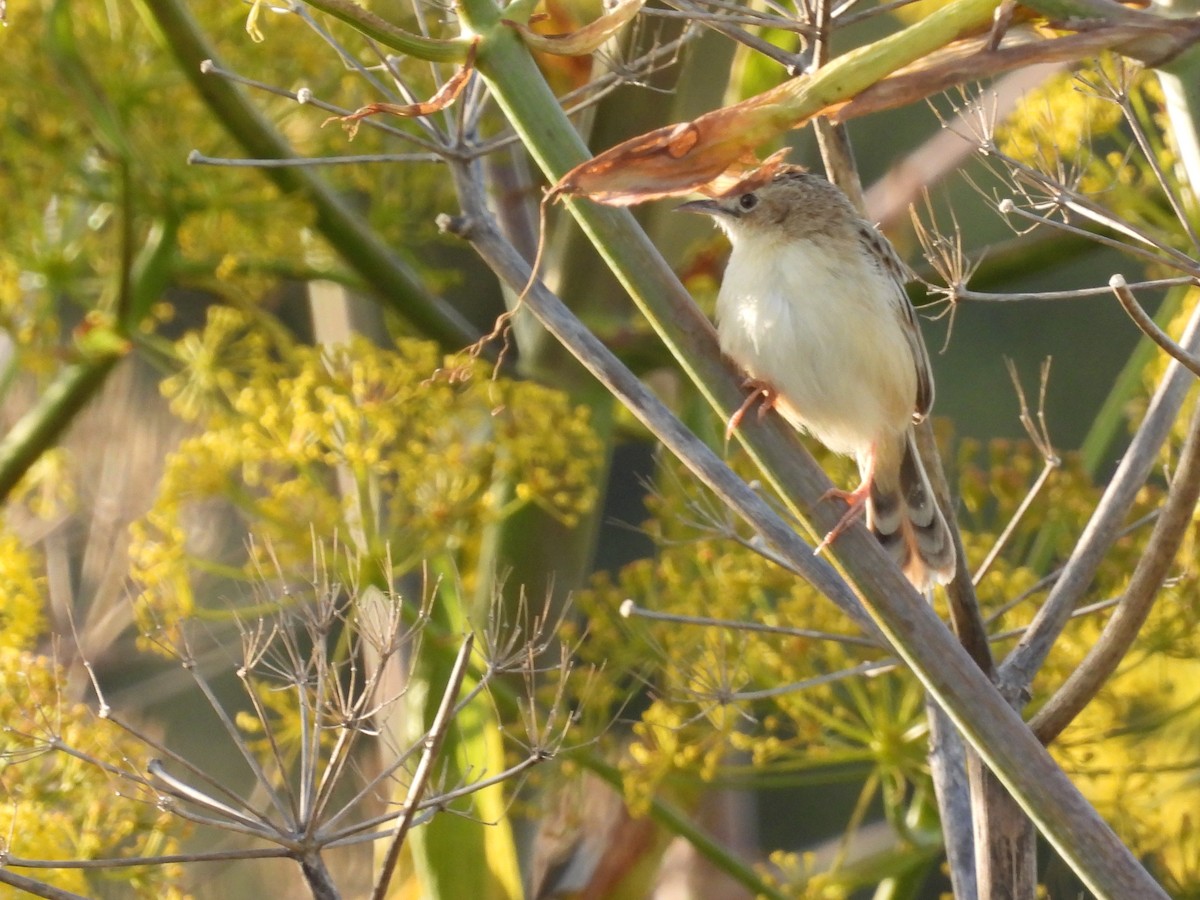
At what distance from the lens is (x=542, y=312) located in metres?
1.71

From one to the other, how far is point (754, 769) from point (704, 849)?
0.20 metres

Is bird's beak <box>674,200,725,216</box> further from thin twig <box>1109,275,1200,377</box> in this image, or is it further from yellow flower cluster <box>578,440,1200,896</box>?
thin twig <box>1109,275,1200,377</box>

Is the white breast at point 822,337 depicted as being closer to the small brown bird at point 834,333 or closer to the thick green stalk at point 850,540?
the small brown bird at point 834,333

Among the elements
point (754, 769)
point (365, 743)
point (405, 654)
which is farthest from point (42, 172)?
point (754, 769)

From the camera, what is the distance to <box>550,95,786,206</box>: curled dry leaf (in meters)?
1.48

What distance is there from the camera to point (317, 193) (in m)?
3.42

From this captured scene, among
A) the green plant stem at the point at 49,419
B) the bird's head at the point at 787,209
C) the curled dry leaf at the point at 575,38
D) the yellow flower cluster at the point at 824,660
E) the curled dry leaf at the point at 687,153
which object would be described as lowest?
the yellow flower cluster at the point at 824,660

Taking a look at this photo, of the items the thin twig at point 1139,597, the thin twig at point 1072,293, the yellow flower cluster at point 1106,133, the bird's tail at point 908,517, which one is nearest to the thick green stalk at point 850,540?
the thin twig at point 1139,597

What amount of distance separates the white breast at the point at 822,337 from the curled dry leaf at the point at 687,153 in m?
1.12

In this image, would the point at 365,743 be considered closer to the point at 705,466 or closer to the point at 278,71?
the point at 278,71

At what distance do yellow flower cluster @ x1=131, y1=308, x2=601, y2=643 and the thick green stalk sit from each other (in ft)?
4.40

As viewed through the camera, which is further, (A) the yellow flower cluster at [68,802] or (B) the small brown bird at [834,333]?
(B) the small brown bird at [834,333]

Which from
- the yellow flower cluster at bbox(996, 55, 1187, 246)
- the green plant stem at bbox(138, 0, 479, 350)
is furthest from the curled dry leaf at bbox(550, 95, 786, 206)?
the green plant stem at bbox(138, 0, 479, 350)

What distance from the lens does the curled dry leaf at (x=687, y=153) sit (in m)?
1.48
